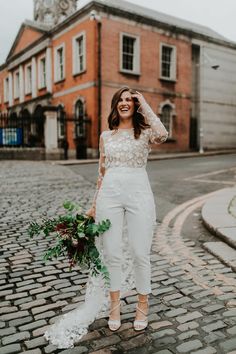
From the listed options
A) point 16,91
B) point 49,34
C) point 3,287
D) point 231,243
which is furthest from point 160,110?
point 3,287

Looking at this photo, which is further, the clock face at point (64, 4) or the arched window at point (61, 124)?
the clock face at point (64, 4)

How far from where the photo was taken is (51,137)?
21500 millimetres

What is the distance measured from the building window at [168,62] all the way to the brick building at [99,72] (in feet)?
0.21

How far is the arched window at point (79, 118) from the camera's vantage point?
75.8ft

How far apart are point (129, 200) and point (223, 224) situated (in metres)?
3.49

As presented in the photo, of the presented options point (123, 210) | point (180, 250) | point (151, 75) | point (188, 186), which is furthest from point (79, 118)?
point (123, 210)

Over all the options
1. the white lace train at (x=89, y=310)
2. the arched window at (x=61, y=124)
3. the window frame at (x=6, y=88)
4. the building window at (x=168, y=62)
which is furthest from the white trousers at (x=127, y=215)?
the window frame at (x=6, y=88)

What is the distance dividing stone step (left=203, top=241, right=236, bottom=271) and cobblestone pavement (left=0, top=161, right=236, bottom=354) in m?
0.08

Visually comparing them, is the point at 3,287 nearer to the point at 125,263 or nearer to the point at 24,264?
the point at 24,264

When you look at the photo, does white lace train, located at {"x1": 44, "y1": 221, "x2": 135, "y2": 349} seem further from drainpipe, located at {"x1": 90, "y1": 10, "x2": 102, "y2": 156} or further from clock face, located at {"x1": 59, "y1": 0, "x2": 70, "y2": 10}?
clock face, located at {"x1": 59, "y1": 0, "x2": 70, "y2": 10}

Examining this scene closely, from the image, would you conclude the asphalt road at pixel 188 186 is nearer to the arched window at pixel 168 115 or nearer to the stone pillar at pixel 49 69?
the arched window at pixel 168 115

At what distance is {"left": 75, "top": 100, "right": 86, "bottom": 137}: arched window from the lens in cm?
2310

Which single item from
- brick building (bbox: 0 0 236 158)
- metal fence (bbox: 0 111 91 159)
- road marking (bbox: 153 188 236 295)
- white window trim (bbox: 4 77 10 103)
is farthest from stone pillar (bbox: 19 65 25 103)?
road marking (bbox: 153 188 236 295)

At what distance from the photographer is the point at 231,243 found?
5.25 m
